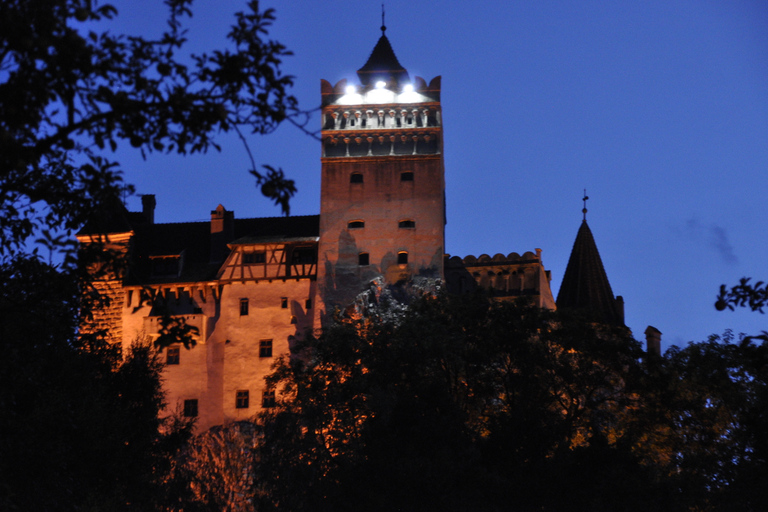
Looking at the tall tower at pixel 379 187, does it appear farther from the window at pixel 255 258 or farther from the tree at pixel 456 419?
the tree at pixel 456 419

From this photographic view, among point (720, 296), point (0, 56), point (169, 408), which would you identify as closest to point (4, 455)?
point (0, 56)

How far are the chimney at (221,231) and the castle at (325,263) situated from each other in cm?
9

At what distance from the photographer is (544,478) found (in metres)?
27.6

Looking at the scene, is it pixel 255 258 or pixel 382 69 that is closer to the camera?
pixel 255 258

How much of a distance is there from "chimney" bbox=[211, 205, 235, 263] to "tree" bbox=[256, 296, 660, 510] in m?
20.9

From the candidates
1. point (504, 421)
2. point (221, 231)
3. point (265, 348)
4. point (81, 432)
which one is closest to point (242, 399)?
point (265, 348)

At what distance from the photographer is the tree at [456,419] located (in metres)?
27.0

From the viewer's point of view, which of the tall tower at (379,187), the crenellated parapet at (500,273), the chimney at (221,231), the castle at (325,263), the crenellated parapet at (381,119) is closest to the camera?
the castle at (325,263)

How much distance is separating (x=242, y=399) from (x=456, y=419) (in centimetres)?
2435

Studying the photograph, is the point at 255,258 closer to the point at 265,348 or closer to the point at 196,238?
the point at 265,348

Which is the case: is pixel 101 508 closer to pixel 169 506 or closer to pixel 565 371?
pixel 169 506

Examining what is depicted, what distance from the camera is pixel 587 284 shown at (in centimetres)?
6019

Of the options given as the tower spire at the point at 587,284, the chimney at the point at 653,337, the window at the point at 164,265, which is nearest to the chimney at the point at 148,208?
the window at the point at 164,265

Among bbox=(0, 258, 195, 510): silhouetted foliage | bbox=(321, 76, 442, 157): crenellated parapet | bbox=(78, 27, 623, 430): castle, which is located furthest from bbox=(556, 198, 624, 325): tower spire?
bbox=(0, 258, 195, 510): silhouetted foliage
